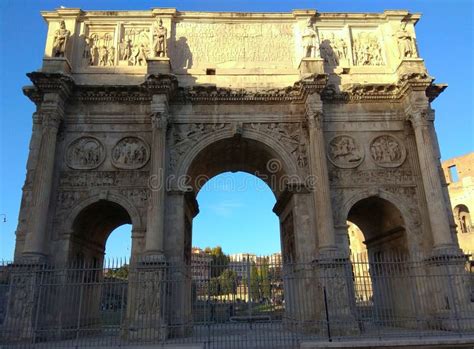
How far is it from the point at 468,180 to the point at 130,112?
28300mm

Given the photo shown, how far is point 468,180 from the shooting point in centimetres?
3125

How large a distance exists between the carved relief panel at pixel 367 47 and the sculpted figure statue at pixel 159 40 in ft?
24.1

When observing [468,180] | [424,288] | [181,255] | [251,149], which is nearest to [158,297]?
[181,255]

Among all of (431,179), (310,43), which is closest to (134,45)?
(310,43)

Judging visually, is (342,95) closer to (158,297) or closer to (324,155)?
(324,155)

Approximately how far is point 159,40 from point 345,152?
789 centimetres

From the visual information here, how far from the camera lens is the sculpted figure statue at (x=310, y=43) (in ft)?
47.4

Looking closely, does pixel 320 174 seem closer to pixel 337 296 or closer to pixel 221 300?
pixel 337 296

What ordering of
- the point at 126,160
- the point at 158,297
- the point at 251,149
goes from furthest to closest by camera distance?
the point at 251,149 → the point at 126,160 → the point at 158,297

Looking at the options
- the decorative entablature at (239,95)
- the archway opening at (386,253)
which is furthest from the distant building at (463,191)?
the decorative entablature at (239,95)

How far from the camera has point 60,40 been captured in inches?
561

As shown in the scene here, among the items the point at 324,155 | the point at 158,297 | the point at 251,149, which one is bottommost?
the point at 158,297

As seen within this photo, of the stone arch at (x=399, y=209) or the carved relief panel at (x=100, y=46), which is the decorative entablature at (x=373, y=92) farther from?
the carved relief panel at (x=100, y=46)

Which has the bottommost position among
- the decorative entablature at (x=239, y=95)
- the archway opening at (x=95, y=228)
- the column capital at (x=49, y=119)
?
the archway opening at (x=95, y=228)
